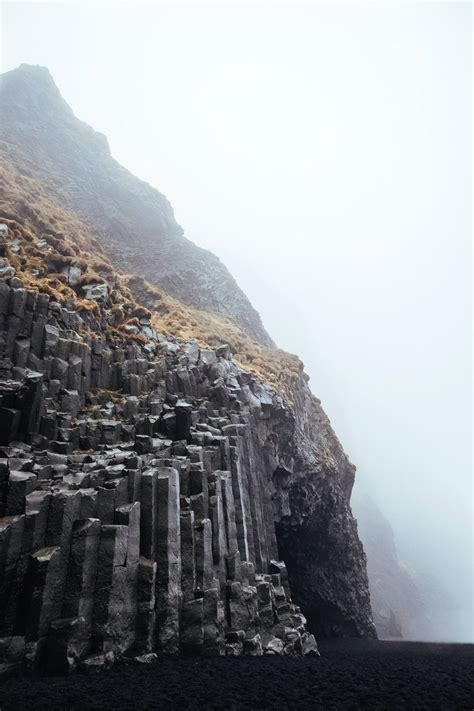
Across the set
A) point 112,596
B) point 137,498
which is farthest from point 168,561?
point 137,498

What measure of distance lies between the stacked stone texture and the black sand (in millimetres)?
1155

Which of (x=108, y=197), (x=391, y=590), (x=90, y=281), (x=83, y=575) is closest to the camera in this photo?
(x=83, y=575)

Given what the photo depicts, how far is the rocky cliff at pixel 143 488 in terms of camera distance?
37.6 ft

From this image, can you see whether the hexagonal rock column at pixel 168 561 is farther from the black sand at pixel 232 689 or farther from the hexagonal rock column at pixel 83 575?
the hexagonal rock column at pixel 83 575

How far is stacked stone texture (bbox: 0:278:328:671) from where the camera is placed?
11.1 meters

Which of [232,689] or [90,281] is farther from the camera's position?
[90,281]

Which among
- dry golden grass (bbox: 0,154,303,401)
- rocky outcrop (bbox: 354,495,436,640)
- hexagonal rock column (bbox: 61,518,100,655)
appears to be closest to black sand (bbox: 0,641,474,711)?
hexagonal rock column (bbox: 61,518,100,655)

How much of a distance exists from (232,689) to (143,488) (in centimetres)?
659

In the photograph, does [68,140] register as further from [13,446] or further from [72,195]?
[13,446]

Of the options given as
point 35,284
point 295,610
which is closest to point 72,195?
point 35,284

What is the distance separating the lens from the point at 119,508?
13227 millimetres

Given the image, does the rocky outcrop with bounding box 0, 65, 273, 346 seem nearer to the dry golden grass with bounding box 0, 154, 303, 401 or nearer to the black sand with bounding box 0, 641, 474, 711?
the dry golden grass with bounding box 0, 154, 303, 401

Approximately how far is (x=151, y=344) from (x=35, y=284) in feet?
25.6

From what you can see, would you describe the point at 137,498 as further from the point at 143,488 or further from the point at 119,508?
the point at 119,508
